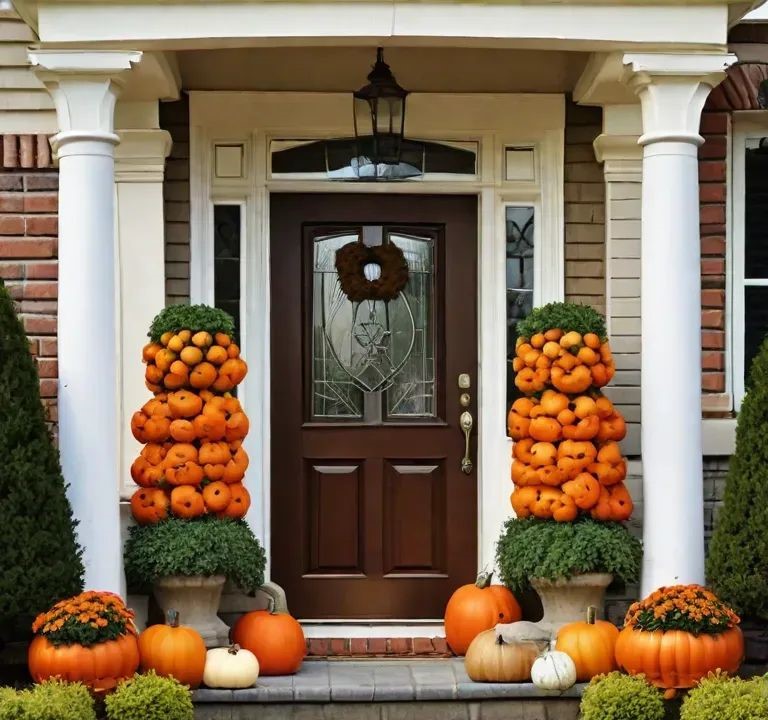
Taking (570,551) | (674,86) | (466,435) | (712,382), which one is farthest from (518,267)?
(570,551)

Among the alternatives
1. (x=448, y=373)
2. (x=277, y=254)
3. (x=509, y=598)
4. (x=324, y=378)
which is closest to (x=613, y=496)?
(x=509, y=598)

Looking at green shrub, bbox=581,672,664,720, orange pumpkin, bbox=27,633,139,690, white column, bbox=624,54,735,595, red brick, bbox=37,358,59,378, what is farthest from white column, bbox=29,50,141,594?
white column, bbox=624,54,735,595

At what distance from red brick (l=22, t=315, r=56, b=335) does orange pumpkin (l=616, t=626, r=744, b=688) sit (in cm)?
308

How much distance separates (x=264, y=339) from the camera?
7109 millimetres

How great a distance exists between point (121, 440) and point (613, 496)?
2321mm

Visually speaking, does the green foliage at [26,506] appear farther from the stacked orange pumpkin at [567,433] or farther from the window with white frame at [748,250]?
the window with white frame at [748,250]

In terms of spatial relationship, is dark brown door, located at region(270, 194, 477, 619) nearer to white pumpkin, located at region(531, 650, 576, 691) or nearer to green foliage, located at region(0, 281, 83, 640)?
Result: white pumpkin, located at region(531, 650, 576, 691)

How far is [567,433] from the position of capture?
6.39 meters

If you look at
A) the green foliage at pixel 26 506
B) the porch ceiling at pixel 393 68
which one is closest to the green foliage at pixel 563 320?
the porch ceiling at pixel 393 68

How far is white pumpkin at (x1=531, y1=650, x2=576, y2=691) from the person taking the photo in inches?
234

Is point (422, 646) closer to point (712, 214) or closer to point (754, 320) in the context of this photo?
point (754, 320)

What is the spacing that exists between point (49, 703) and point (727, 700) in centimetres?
257

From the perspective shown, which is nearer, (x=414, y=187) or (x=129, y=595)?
(x=129, y=595)

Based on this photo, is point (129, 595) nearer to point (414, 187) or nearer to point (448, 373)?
point (448, 373)
